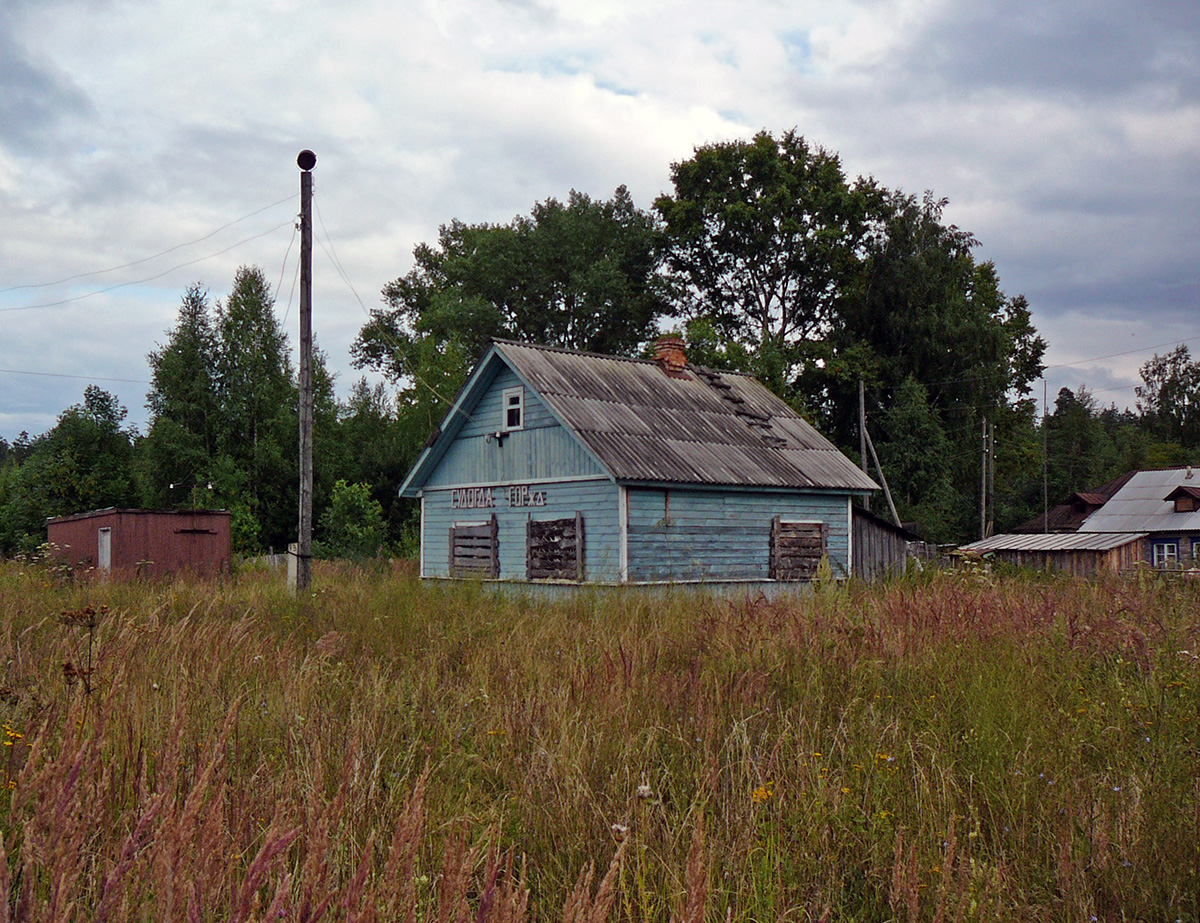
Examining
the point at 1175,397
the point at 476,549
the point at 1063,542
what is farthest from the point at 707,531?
the point at 1175,397

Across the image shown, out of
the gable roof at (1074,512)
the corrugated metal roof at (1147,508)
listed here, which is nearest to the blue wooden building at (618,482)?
the corrugated metal roof at (1147,508)

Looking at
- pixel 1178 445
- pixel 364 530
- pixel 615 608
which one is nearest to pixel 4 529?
pixel 364 530

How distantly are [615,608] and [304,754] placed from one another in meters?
5.98

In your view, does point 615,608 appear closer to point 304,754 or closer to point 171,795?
point 304,754

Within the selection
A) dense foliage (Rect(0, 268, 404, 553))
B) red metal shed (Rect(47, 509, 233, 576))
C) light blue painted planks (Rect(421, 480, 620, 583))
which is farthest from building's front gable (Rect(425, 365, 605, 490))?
dense foliage (Rect(0, 268, 404, 553))

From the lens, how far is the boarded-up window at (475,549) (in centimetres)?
1853

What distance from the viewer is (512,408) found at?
60.6 ft

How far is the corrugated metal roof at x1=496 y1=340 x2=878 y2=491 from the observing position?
1644 cm

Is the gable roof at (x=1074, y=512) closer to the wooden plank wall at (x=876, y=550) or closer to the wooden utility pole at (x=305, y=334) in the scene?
the wooden plank wall at (x=876, y=550)

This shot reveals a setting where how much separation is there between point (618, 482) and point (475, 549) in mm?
5086

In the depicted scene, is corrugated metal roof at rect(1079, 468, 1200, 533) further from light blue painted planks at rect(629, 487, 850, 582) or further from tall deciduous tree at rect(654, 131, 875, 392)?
light blue painted planks at rect(629, 487, 850, 582)

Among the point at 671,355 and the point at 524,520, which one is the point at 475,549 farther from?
the point at 671,355

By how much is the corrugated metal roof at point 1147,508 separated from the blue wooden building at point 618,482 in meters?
23.3

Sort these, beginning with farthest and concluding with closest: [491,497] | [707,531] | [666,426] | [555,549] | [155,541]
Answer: [155,541]
[491,497]
[666,426]
[555,549]
[707,531]
